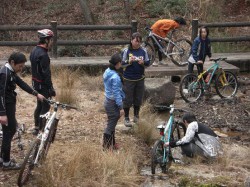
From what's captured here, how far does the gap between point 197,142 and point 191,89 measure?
3372 millimetres

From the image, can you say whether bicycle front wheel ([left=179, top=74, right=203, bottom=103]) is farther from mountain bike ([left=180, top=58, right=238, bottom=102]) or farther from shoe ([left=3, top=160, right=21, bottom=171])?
shoe ([left=3, top=160, right=21, bottom=171])

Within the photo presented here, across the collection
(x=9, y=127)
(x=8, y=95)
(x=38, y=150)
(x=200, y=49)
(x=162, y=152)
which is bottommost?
(x=162, y=152)

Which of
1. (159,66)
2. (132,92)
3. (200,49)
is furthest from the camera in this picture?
(159,66)

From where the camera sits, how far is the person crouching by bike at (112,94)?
24.5 ft

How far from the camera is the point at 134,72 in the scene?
357 inches

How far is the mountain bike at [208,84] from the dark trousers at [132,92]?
7.54 feet

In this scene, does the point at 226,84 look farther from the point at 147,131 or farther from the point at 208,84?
the point at 147,131

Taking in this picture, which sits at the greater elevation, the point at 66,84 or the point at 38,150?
the point at 38,150

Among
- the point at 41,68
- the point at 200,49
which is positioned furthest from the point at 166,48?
the point at 41,68

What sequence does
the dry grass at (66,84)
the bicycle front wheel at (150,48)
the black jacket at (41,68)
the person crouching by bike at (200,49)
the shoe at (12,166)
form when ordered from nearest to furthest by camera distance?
the shoe at (12,166) → the black jacket at (41,68) → the dry grass at (66,84) → the person crouching by bike at (200,49) → the bicycle front wheel at (150,48)

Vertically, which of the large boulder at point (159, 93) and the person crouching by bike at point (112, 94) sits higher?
the person crouching by bike at point (112, 94)

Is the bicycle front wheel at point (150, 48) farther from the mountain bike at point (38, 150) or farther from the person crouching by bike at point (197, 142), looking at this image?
the mountain bike at point (38, 150)

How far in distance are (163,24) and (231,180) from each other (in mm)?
6482

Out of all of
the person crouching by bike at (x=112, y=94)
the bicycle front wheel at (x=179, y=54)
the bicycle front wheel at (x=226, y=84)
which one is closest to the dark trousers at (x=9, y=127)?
the person crouching by bike at (x=112, y=94)
